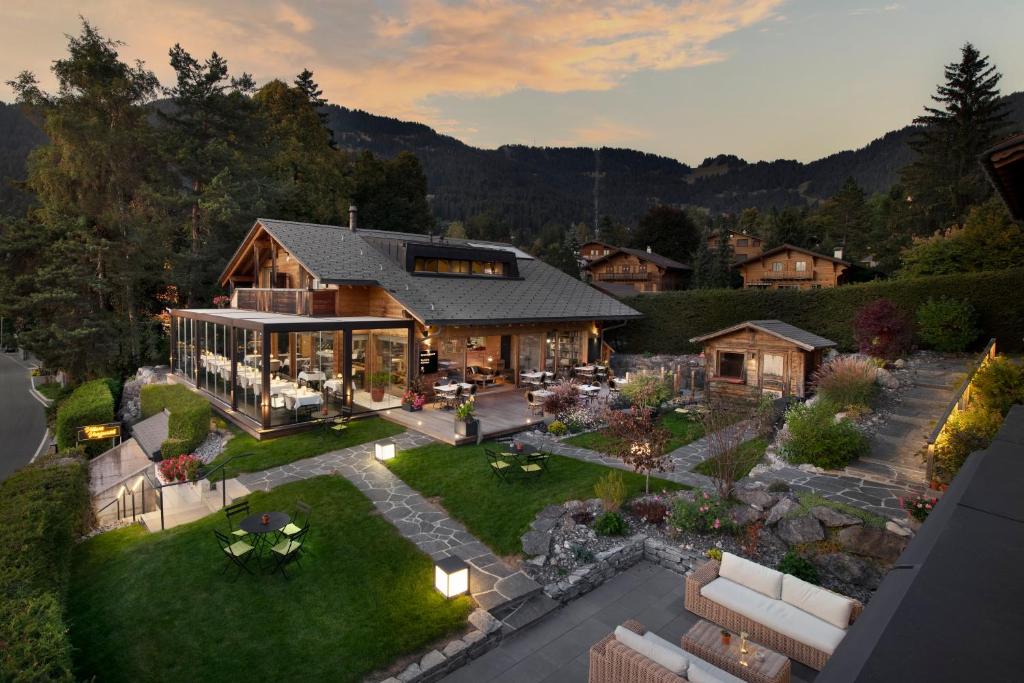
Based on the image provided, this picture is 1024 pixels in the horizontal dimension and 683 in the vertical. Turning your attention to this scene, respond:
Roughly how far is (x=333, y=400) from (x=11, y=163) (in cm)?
8864

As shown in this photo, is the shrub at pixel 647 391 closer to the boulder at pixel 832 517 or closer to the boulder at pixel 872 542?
the boulder at pixel 832 517

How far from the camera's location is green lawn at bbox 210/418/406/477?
12.6 meters

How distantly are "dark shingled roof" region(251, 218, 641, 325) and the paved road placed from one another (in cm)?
1525

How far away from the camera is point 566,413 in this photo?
15.7 metres

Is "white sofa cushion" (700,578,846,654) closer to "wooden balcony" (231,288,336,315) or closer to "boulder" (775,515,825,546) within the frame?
"boulder" (775,515,825,546)

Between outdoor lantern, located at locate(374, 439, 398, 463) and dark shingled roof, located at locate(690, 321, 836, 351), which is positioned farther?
dark shingled roof, located at locate(690, 321, 836, 351)

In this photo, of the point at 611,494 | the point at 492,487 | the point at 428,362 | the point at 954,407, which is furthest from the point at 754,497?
the point at 428,362

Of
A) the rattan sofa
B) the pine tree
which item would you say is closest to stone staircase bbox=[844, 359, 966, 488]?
the rattan sofa

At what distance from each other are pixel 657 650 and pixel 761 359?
14968mm

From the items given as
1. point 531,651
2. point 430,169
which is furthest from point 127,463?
point 430,169

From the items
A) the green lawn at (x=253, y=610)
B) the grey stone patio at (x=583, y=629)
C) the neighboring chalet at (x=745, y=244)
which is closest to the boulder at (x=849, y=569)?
the grey stone patio at (x=583, y=629)

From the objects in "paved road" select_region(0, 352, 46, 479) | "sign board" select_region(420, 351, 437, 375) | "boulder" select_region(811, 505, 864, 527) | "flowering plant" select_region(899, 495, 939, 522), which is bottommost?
"paved road" select_region(0, 352, 46, 479)

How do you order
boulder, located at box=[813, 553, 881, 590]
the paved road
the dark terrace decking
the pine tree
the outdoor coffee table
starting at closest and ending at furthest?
the outdoor coffee table → boulder, located at box=[813, 553, 881, 590] → the dark terrace decking → the paved road → the pine tree

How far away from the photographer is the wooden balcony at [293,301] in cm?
1777
